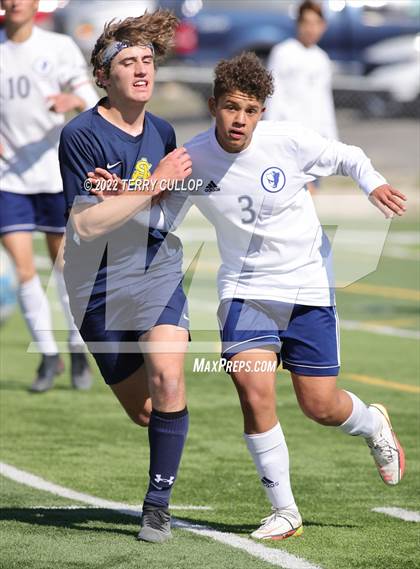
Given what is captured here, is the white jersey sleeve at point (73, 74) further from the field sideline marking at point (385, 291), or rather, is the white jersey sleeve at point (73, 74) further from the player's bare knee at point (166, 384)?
the field sideline marking at point (385, 291)

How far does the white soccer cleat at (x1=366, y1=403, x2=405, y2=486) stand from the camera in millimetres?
6195

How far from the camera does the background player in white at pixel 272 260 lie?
18.7 feet

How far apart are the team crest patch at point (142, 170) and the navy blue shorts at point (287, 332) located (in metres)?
0.64

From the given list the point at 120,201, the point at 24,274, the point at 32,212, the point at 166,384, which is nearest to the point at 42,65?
the point at 32,212

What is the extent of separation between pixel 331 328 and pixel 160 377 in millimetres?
819

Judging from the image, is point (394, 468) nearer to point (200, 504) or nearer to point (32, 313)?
point (200, 504)

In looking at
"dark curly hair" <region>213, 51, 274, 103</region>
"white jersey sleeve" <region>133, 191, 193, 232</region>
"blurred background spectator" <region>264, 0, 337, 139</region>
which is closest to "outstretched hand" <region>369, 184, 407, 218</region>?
"dark curly hair" <region>213, 51, 274, 103</region>

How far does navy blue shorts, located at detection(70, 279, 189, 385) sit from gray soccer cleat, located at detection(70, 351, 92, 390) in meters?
3.48

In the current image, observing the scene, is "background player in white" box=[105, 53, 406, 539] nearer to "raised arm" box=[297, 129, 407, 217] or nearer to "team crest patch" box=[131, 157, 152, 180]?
"raised arm" box=[297, 129, 407, 217]

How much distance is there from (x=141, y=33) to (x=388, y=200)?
1246 mm

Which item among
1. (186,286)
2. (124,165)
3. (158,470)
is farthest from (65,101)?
(186,286)

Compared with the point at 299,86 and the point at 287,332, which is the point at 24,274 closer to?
the point at 287,332

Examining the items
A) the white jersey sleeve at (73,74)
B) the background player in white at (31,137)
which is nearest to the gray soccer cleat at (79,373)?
the background player in white at (31,137)

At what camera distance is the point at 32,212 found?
9.00 metres
